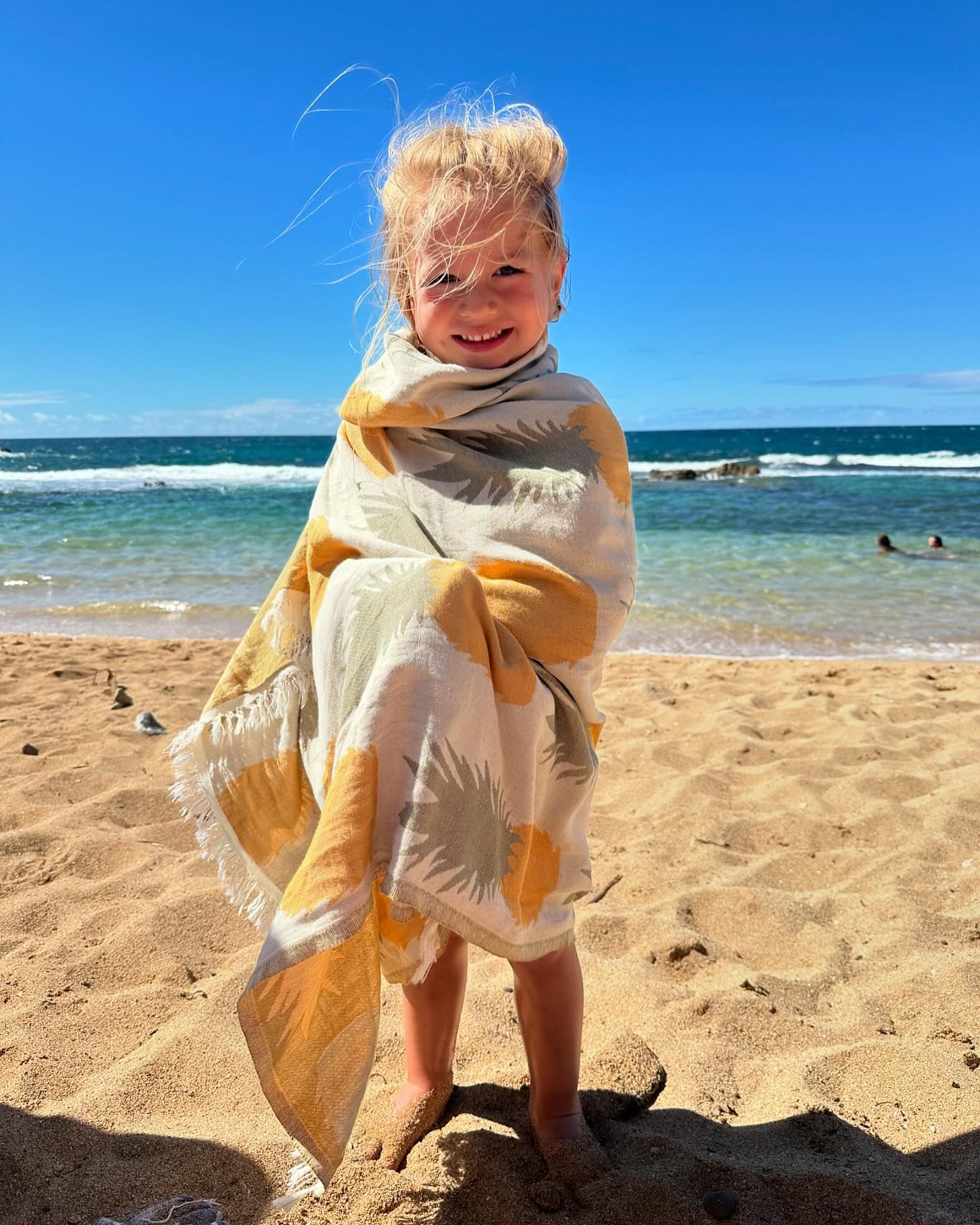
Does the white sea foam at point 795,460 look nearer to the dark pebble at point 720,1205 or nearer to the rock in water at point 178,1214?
the dark pebble at point 720,1205

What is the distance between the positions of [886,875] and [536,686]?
1990mm

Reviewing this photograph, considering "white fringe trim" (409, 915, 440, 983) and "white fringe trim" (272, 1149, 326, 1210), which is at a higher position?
"white fringe trim" (409, 915, 440, 983)

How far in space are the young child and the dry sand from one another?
0.56ft

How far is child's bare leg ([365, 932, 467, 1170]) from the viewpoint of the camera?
1751 mm

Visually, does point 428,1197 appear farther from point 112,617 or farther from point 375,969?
point 112,617

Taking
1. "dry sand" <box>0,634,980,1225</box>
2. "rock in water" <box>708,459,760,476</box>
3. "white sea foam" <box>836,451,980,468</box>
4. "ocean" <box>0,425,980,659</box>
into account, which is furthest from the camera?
"white sea foam" <box>836,451,980,468</box>

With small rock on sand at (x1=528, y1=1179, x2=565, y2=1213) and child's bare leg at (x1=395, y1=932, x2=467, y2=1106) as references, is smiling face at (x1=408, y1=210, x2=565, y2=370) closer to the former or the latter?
child's bare leg at (x1=395, y1=932, x2=467, y2=1106)

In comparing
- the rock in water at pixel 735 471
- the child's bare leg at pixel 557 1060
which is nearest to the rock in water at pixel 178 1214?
the child's bare leg at pixel 557 1060

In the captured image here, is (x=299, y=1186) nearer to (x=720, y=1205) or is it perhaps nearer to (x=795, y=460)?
(x=720, y=1205)

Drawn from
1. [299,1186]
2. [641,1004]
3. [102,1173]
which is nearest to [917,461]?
[641,1004]

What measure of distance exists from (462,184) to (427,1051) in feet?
5.20

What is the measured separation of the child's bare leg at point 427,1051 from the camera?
68.9 inches

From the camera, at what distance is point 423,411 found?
1.62 metres

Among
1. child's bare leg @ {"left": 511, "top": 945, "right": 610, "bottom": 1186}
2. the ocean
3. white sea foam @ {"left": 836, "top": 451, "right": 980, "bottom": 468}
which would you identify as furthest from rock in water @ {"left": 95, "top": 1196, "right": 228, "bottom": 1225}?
white sea foam @ {"left": 836, "top": 451, "right": 980, "bottom": 468}
